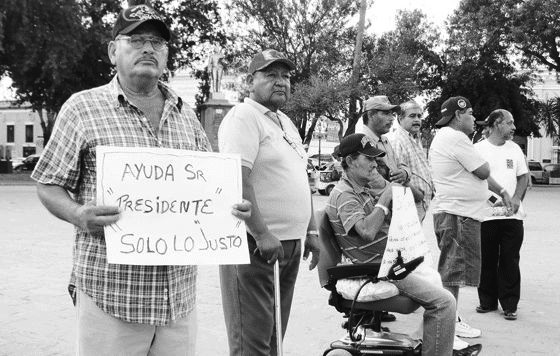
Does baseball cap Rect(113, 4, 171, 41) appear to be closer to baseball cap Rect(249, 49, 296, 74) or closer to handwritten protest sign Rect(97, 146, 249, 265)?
handwritten protest sign Rect(97, 146, 249, 265)

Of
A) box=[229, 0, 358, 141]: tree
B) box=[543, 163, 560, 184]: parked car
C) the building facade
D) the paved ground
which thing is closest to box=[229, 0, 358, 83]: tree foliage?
box=[229, 0, 358, 141]: tree

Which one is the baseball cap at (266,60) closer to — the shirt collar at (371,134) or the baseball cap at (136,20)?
the baseball cap at (136,20)

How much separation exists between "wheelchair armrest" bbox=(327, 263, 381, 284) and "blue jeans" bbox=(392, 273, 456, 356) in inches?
6.6

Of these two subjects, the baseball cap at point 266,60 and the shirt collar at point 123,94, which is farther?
the baseball cap at point 266,60

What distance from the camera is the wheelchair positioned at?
4031 millimetres

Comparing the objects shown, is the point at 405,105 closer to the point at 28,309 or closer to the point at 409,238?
the point at 409,238

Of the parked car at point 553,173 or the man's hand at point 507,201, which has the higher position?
the man's hand at point 507,201

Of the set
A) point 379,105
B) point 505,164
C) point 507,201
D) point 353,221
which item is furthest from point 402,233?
point 505,164

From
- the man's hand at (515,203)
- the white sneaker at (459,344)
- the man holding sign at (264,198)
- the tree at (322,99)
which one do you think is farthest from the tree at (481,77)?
the man holding sign at (264,198)

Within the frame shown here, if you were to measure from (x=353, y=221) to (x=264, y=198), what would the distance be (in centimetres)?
75

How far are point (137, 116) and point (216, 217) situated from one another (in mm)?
508

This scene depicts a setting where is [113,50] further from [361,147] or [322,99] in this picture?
[322,99]

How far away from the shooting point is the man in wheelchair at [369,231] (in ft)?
13.3

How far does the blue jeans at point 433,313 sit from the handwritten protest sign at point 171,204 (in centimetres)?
165
